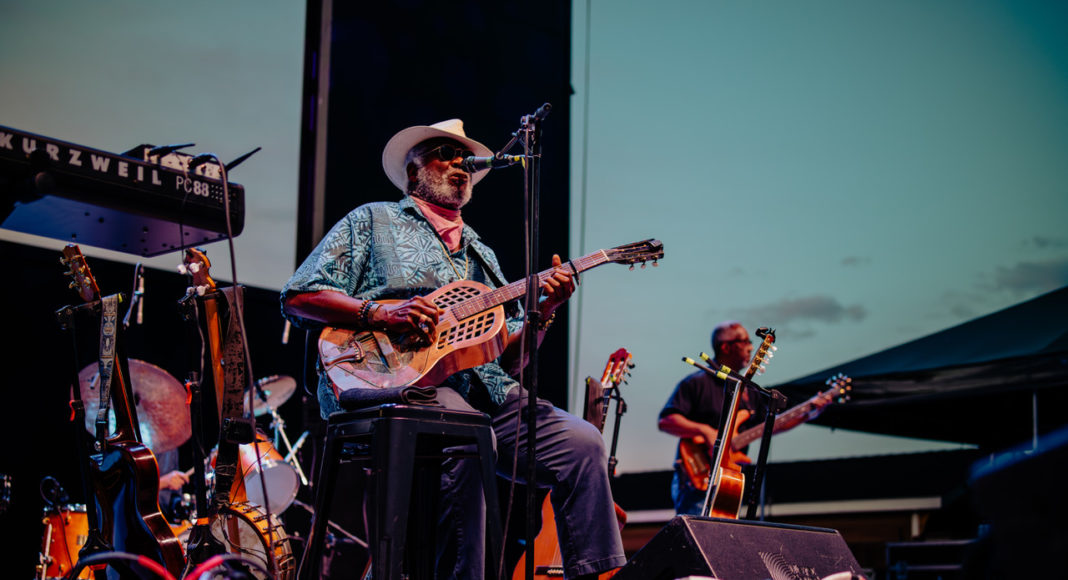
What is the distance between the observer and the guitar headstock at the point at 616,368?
464cm

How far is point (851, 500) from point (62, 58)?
711 cm

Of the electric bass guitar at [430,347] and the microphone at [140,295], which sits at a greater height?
the microphone at [140,295]

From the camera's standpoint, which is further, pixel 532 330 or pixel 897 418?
pixel 897 418

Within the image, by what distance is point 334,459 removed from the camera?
2789mm

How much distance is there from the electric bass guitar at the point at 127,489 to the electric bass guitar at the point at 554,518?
1401 mm

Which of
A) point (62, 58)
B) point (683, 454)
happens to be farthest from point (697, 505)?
point (62, 58)

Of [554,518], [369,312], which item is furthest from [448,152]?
[554,518]

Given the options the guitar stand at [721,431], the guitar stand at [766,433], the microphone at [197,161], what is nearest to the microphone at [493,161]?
the microphone at [197,161]

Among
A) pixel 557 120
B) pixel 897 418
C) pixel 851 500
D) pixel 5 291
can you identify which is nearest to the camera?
pixel 5 291

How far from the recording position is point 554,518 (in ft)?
12.4

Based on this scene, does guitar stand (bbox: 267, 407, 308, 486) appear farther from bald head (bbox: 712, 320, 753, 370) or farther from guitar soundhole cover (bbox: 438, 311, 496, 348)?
bald head (bbox: 712, 320, 753, 370)

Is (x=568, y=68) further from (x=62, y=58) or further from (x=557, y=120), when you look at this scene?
(x=62, y=58)

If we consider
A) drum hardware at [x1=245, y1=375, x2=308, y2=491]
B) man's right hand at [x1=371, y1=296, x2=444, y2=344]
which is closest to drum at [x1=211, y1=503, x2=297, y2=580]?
man's right hand at [x1=371, y1=296, x2=444, y2=344]

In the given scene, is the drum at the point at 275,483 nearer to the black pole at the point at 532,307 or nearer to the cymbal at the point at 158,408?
the cymbal at the point at 158,408
